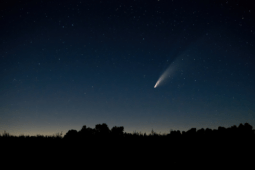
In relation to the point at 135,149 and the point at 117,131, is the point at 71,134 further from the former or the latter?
the point at 135,149

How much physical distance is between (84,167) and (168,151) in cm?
470

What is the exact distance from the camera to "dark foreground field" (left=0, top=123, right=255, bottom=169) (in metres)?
7.96

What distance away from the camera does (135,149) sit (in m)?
9.40

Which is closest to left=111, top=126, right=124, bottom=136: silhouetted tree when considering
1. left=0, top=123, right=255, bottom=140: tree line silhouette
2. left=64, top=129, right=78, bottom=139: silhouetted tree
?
left=0, top=123, right=255, bottom=140: tree line silhouette

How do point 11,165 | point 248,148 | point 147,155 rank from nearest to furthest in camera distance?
point 11,165 < point 248,148 < point 147,155

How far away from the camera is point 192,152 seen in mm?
9078

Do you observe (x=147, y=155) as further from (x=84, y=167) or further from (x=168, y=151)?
(x=84, y=167)

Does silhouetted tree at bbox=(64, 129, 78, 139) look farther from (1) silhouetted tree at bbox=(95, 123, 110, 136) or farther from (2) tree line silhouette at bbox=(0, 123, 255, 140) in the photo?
(1) silhouetted tree at bbox=(95, 123, 110, 136)

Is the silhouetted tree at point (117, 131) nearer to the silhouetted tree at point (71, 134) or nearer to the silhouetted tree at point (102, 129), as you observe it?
the silhouetted tree at point (102, 129)

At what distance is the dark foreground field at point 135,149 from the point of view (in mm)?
7957

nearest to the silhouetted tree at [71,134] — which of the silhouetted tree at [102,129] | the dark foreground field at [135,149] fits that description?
the dark foreground field at [135,149]

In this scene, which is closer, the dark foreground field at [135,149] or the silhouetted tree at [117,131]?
the dark foreground field at [135,149]

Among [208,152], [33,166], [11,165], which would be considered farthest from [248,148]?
[11,165]

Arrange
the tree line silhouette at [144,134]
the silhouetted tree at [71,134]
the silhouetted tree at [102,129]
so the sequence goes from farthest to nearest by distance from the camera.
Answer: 1. the silhouetted tree at [102,129]
2. the silhouetted tree at [71,134]
3. the tree line silhouette at [144,134]
